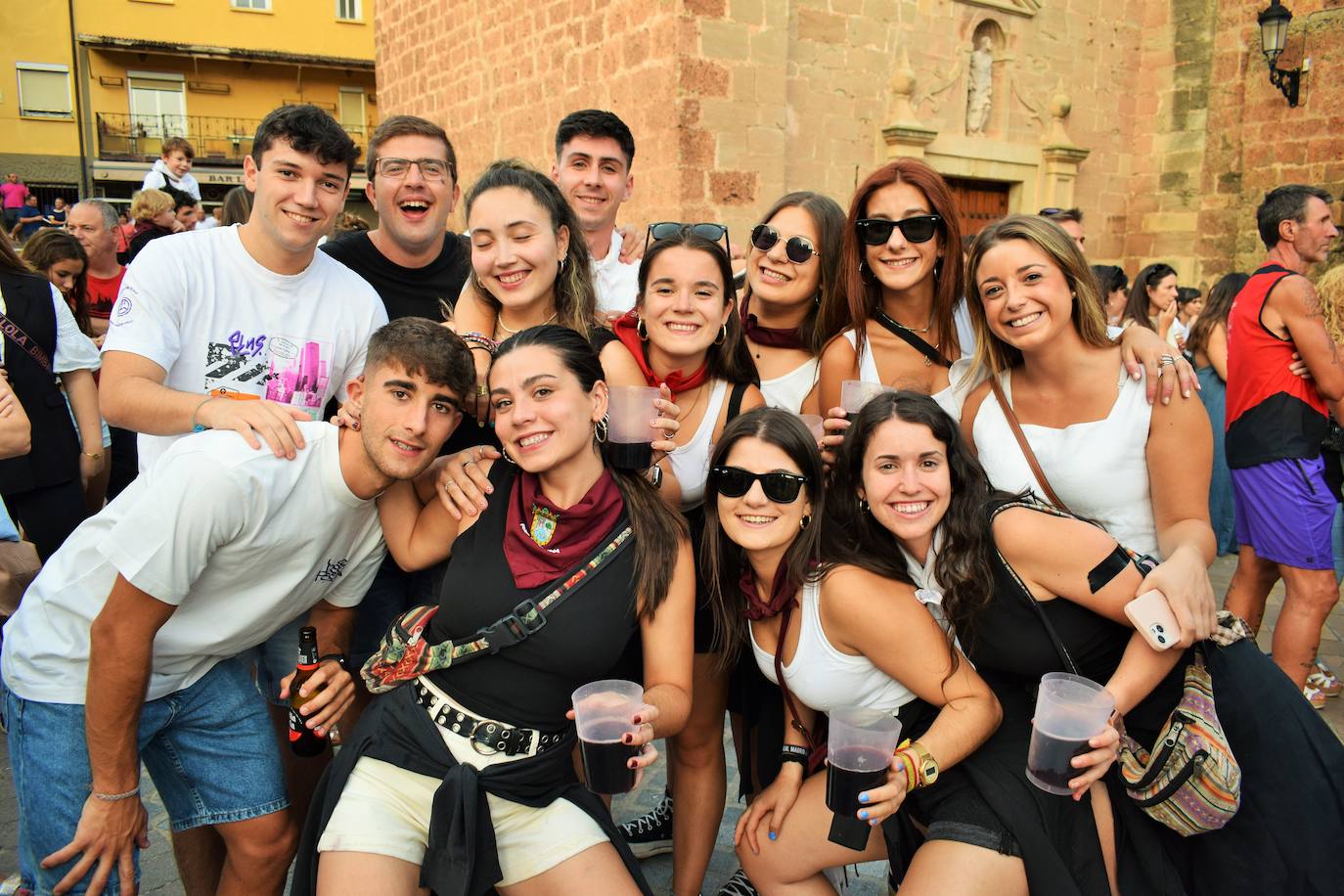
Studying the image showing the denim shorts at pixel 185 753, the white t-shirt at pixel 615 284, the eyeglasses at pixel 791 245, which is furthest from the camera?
the white t-shirt at pixel 615 284

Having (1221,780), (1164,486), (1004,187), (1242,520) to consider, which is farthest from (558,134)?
(1004,187)

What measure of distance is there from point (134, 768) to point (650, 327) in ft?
6.17

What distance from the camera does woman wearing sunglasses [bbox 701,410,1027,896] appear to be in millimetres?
2205

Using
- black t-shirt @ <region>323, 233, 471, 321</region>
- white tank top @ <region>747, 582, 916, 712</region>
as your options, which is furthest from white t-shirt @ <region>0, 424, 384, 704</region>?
white tank top @ <region>747, 582, 916, 712</region>

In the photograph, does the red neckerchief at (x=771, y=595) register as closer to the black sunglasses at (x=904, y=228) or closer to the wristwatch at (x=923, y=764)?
the wristwatch at (x=923, y=764)

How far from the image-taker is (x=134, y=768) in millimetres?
2309

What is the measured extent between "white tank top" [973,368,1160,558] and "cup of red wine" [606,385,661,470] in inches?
42.6

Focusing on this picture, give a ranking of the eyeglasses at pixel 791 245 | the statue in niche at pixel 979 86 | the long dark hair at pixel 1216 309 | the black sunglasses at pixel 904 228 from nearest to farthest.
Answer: the black sunglasses at pixel 904 228 < the eyeglasses at pixel 791 245 < the long dark hair at pixel 1216 309 < the statue in niche at pixel 979 86

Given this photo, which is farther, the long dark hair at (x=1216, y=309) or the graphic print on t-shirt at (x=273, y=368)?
the long dark hair at (x=1216, y=309)

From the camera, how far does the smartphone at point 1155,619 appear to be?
2.17 m

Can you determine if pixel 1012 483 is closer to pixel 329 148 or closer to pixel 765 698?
pixel 765 698

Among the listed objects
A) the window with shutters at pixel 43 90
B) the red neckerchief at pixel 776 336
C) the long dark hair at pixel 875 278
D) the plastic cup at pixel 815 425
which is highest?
the window with shutters at pixel 43 90

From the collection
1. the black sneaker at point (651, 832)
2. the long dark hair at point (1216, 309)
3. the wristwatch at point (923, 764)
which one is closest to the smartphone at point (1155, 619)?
the wristwatch at point (923, 764)

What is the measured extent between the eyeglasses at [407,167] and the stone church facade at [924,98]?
5.56 meters
